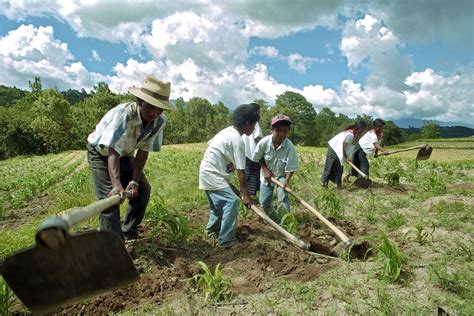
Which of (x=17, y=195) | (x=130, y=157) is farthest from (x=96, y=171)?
(x=17, y=195)

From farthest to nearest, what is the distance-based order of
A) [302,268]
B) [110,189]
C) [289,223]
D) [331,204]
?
[331,204], [289,223], [110,189], [302,268]

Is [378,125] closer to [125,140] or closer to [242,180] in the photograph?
[242,180]

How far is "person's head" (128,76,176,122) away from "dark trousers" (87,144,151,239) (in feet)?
2.28

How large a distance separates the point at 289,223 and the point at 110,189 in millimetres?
2241

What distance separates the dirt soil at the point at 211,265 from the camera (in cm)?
322

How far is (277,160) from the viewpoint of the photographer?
554 centimetres

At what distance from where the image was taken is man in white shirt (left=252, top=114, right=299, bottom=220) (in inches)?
206

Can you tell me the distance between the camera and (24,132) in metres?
40.8

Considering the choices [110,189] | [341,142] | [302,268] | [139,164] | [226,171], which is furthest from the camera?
[341,142]

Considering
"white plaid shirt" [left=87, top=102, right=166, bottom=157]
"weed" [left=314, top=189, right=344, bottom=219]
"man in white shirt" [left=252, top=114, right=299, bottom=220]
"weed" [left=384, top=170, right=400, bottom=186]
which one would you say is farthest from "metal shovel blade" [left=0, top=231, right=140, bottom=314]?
"weed" [left=384, top=170, right=400, bottom=186]

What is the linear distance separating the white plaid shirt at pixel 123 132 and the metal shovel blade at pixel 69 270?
139 centimetres

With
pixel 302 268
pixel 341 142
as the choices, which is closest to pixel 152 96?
pixel 302 268

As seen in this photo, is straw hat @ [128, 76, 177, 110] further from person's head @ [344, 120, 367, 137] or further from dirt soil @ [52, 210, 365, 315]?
person's head @ [344, 120, 367, 137]

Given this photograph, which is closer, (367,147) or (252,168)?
(252,168)
